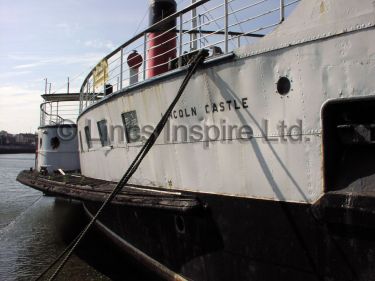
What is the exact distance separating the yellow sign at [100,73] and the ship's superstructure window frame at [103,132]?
3.23 ft

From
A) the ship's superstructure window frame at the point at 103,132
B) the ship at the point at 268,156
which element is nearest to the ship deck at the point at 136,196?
the ship at the point at 268,156

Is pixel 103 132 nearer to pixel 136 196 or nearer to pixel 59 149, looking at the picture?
pixel 136 196

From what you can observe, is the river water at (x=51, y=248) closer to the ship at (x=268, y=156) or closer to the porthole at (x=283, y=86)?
the ship at (x=268, y=156)

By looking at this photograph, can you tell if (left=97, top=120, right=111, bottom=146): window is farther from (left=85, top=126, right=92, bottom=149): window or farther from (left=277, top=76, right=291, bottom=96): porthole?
(left=277, top=76, right=291, bottom=96): porthole

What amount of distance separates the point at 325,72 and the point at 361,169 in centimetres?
95

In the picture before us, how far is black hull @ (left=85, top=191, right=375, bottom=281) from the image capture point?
3.76 metres

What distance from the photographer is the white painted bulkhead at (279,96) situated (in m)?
3.80

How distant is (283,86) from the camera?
4328mm

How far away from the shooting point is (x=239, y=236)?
4750 millimetres

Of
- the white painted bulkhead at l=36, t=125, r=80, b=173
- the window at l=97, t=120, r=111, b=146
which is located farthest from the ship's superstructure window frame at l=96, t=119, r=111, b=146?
the white painted bulkhead at l=36, t=125, r=80, b=173

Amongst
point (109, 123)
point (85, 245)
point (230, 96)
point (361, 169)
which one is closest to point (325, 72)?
point (361, 169)

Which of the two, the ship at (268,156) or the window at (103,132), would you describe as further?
the window at (103,132)

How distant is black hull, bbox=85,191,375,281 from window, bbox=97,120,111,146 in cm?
281

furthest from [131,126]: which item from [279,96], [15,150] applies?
[15,150]
